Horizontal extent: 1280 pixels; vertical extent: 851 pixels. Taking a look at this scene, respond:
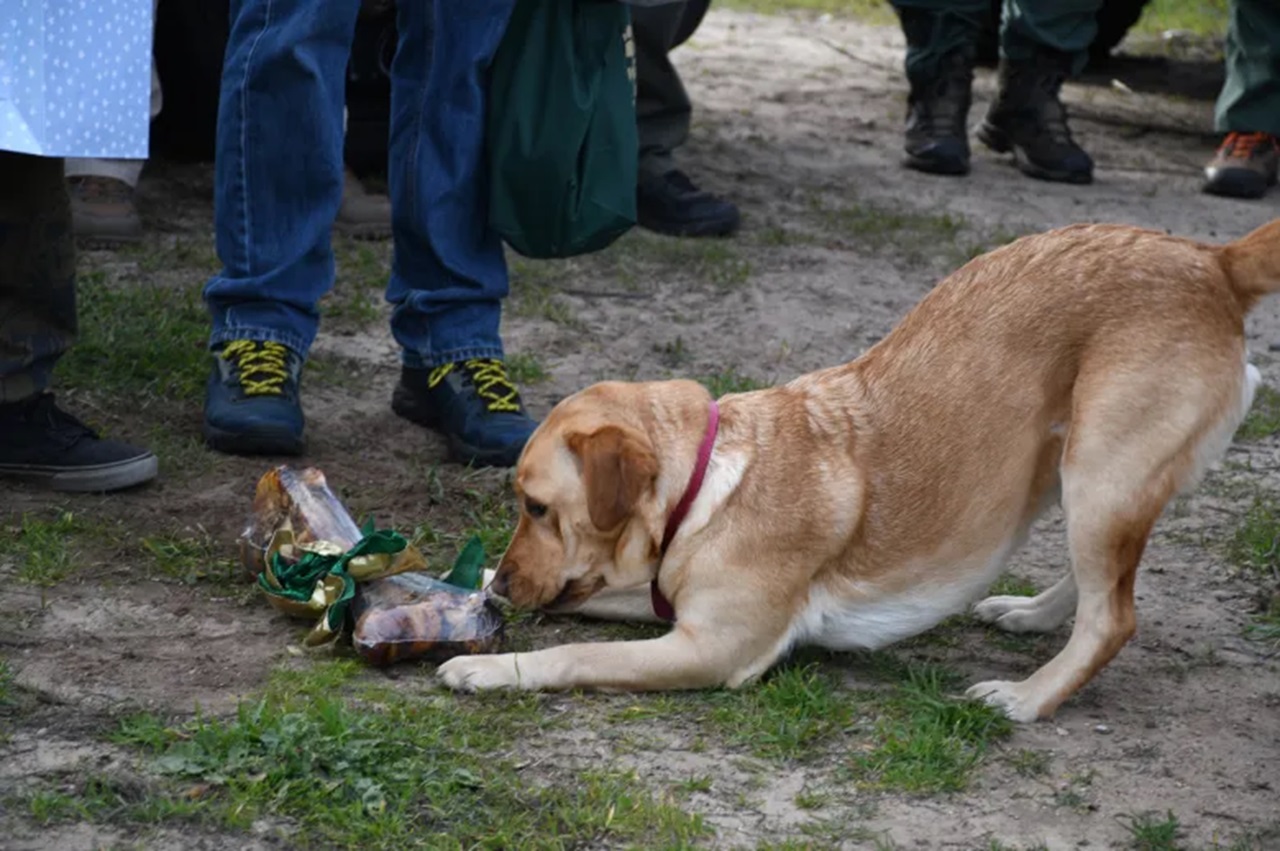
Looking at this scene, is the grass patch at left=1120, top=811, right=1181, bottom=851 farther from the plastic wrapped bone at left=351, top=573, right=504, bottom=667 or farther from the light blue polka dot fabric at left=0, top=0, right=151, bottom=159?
the light blue polka dot fabric at left=0, top=0, right=151, bottom=159

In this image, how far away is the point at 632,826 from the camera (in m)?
2.83

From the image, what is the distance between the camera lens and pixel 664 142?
23.3 ft

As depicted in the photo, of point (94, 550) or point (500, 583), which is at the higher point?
point (500, 583)

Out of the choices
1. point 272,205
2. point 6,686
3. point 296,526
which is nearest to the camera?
point 6,686

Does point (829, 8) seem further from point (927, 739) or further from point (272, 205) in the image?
point (927, 739)

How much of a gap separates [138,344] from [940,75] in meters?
4.23

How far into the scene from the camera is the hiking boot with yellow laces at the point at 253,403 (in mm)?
4441

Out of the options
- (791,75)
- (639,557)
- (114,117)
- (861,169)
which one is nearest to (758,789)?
(639,557)

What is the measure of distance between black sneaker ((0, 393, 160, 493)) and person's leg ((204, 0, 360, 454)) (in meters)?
0.32

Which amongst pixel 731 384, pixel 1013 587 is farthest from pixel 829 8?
pixel 1013 587

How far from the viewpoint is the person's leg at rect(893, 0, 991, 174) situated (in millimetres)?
7812

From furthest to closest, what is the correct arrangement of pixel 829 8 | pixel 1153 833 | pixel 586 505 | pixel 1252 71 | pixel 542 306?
pixel 829 8 < pixel 1252 71 < pixel 542 306 < pixel 586 505 < pixel 1153 833

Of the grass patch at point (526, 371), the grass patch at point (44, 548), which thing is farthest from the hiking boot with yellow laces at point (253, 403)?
the grass patch at point (526, 371)

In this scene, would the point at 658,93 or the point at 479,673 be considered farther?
the point at 658,93
